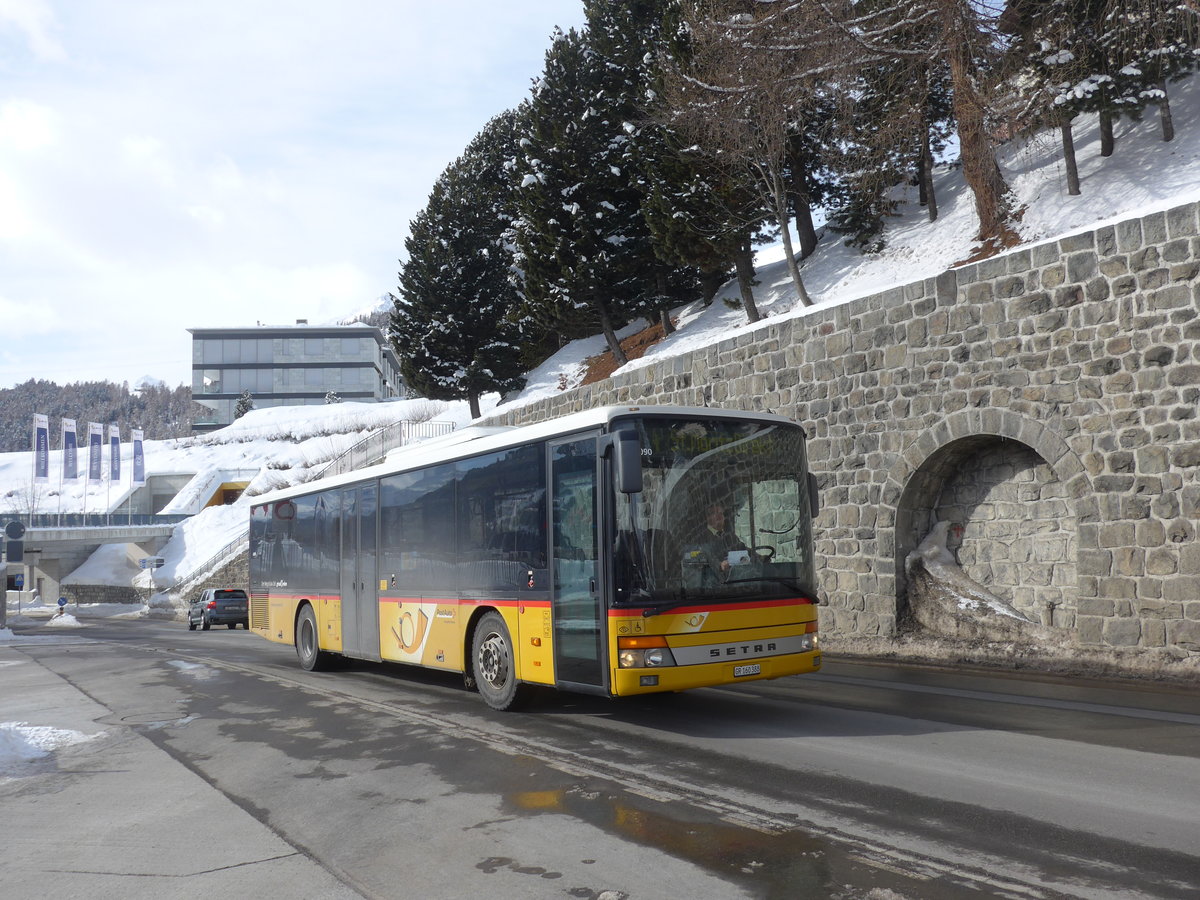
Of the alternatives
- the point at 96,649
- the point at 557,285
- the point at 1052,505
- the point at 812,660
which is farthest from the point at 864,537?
the point at 557,285

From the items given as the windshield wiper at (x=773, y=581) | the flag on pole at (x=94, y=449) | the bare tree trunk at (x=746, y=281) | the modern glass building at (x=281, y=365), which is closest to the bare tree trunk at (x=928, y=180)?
the bare tree trunk at (x=746, y=281)

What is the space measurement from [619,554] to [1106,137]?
77.4ft

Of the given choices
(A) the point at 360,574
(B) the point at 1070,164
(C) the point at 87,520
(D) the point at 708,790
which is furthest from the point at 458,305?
(D) the point at 708,790

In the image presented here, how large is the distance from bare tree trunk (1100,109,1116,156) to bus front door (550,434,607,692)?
71.2 feet

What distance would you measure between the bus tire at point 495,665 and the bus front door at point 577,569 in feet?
3.09

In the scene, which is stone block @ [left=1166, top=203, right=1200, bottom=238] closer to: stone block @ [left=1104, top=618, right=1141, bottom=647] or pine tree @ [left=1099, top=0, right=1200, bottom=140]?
stone block @ [left=1104, top=618, right=1141, bottom=647]

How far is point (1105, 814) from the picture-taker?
5461 mm

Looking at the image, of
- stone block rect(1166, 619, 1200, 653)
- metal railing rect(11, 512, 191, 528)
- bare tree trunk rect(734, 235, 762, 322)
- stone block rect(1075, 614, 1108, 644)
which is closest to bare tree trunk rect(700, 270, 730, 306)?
bare tree trunk rect(734, 235, 762, 322)

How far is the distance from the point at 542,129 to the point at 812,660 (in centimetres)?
3308

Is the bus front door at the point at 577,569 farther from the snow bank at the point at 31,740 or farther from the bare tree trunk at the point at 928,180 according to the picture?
the bare tree trunk at the point at 928,180

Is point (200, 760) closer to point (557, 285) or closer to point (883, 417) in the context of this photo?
point (883, 417)

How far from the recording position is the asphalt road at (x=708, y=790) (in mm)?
4660

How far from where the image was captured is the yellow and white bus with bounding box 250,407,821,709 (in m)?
8.09

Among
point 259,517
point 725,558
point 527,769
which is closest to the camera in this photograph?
point 527,769
